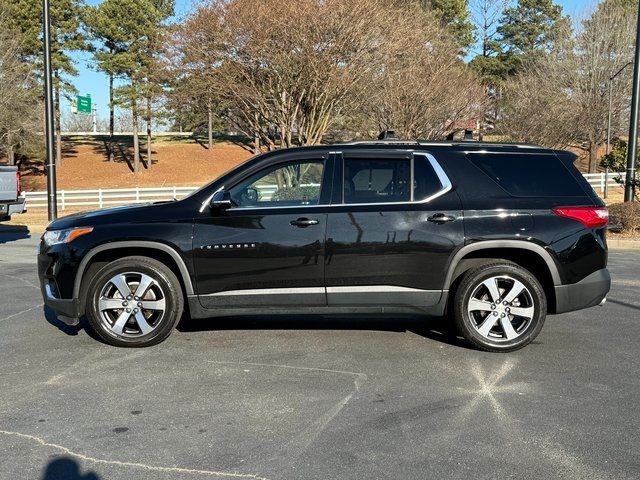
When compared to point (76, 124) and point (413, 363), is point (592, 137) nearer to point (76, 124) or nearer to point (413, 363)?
point (413, 363)

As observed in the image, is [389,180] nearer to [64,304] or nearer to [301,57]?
[64,304]

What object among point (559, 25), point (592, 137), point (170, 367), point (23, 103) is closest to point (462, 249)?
point (170, 367)

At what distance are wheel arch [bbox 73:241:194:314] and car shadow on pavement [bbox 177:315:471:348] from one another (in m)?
0.94

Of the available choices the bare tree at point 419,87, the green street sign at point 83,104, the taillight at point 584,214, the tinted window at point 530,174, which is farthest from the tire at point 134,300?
the green street sign at point 83,104

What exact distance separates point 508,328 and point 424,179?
147 centimetres

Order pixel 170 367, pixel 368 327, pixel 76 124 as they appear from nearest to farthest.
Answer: pixel 170 367
pixel 368 327
pixel 76 124

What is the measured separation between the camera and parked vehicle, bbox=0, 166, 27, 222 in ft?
37.9

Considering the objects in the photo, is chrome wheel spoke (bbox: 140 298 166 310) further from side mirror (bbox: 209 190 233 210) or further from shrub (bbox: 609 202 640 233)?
shrub (bbox: 609 202 640 233)

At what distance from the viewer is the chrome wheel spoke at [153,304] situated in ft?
17.5

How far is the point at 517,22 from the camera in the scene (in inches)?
2260

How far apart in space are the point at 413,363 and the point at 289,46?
1967 cm

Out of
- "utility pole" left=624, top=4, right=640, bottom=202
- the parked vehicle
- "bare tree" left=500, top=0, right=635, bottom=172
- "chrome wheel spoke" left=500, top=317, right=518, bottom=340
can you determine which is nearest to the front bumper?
"chrome wheel spoke" left=500, top=317, right=518, bottom=340

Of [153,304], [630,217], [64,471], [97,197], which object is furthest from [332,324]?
[97,197]

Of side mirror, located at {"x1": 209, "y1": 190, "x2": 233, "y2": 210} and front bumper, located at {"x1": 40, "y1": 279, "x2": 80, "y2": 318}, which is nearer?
side mirror, located at {"x1": 209, "y1": 190, "x2": 233, "y2": 210}
